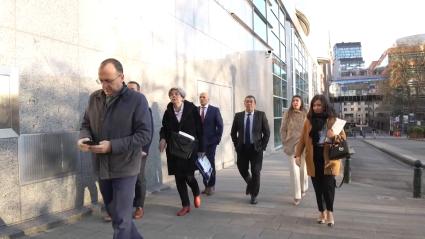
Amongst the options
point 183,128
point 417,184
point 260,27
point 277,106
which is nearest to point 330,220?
point 183,128

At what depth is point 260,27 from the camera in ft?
67.8

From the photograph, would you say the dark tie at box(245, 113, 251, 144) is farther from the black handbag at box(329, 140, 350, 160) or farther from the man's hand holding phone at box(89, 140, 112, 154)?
the man's hand holding phone at box(89, 140, 112, 154)

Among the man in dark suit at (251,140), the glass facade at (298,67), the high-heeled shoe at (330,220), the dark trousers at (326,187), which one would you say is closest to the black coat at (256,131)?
the man in dark suit at (251,140)

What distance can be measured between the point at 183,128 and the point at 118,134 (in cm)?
271

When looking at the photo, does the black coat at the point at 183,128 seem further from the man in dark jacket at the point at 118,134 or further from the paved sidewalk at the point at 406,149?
the paved sidewalk at the point at 406,149

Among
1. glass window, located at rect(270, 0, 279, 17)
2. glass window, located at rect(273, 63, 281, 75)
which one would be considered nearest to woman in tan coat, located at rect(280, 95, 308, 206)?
glass window, located at rect(273, 63, 281, 75)

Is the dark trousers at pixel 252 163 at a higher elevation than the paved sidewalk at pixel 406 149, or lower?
higher

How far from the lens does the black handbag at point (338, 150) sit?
5555 millimetres

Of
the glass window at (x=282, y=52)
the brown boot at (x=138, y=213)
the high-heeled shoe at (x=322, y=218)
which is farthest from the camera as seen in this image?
the glass window at (x=282, y=52)

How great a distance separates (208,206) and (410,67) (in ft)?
223

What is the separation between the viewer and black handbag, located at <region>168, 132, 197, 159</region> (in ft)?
20.3

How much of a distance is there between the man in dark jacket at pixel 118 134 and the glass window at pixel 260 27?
636 inches

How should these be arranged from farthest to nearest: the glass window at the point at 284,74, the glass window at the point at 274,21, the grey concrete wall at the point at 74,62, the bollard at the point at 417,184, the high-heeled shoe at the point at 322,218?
the glass window at the point at 284,74, the glass window at the point at 274,21, the bollard at the point at 417,184, the high-heeled shoe at the point at 322,218, the grey concrete wall at the point at 74,62

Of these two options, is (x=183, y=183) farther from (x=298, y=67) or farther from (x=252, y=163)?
(x=298, y=67)
